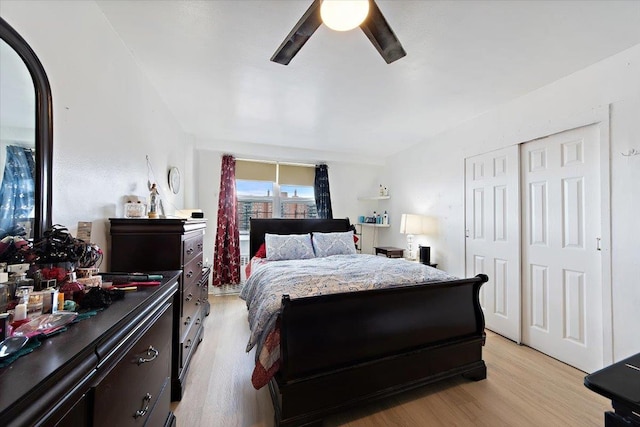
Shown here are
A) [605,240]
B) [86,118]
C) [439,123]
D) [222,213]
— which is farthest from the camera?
[222,213]

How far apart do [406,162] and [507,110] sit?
1.84 meters

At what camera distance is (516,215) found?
106 inches

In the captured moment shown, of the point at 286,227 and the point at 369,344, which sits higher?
the point at 286,227

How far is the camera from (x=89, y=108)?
1481mm

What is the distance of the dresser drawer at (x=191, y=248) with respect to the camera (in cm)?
180

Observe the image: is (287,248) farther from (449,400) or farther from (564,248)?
(564,248)

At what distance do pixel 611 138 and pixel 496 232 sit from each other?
1.24m

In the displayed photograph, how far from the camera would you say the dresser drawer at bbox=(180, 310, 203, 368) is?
6.15 feet

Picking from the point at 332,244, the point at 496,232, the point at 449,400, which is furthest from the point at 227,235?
the point at 496,232

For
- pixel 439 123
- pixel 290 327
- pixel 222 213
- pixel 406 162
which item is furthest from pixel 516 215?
pixel 222 213

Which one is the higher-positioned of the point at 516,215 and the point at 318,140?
the point at 318,140

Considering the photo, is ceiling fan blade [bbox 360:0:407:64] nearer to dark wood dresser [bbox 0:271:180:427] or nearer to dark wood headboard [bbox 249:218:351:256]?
dark wood dresser [bbox 0:271:180:427]

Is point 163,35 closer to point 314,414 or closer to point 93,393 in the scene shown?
point 93,393

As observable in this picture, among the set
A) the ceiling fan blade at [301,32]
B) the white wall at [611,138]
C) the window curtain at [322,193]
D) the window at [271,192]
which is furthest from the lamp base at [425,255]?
the ceiling fan blade at [301,32]
